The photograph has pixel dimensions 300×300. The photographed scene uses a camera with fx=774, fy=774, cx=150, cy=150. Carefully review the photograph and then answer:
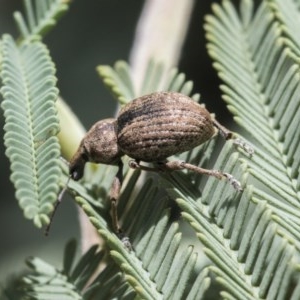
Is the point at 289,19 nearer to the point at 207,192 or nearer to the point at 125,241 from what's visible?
the point at 207,192

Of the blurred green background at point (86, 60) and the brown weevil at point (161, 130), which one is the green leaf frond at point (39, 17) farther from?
the blurred green background at point (86, 60)

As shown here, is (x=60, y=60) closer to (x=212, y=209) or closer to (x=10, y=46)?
(x=10, y=46)

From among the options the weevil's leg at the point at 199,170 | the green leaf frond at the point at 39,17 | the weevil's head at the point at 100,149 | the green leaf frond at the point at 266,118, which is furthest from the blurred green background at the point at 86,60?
the weevil's leg at the point at 199,170

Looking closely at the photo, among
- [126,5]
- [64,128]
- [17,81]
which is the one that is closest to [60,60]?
[126,5]

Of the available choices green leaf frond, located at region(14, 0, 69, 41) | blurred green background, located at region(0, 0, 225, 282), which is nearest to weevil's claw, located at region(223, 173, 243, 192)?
green leaf frond, located at region(14, 0, 69, 41)

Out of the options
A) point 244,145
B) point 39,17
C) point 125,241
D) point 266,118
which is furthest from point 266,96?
point 39,17

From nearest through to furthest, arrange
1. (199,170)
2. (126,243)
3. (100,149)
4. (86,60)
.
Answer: (126,243), (199,170), (100,149), (86,60)

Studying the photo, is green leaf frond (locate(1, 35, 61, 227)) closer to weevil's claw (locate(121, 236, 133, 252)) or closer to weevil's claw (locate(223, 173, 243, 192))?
weevil's claw (locate(121, 236, 133, 252))
